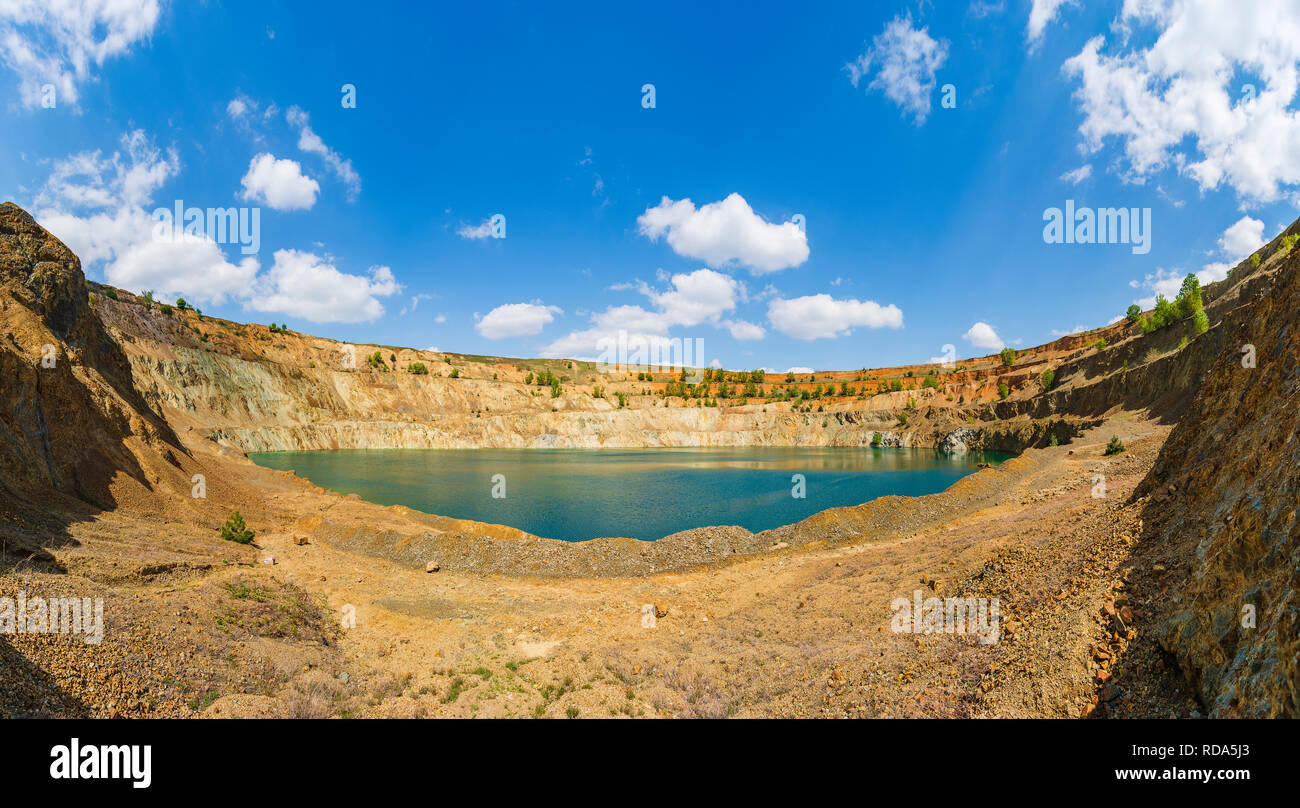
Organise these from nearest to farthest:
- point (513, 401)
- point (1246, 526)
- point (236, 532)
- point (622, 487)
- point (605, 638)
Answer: point (1246, 526)
point (605, 638)
point (236, 532)
point (622, 487)
point (513, 401)

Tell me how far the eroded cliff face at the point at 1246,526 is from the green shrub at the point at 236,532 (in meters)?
26.0

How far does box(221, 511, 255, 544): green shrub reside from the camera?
61.3 ft

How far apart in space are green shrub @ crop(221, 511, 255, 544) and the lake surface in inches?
482

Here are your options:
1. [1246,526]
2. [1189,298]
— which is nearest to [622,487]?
[1246,526]

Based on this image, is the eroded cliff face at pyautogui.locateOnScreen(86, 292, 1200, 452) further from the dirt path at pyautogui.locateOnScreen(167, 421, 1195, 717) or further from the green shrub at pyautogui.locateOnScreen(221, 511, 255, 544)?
the dirt path at pyautogui.locateOnScreen(167, 421, 1195, 717)

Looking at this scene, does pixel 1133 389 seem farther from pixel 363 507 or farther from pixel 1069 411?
pixel 363 507

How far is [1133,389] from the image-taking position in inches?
1992

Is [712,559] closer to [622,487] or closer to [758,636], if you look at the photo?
[758,636]

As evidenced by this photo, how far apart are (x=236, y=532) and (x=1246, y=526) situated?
2707 centimetres

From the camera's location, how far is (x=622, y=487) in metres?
43.8

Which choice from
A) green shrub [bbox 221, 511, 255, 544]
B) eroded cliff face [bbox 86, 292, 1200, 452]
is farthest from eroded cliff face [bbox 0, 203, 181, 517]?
eroded cliff face [bbox 86, 292, 1200, 452]
